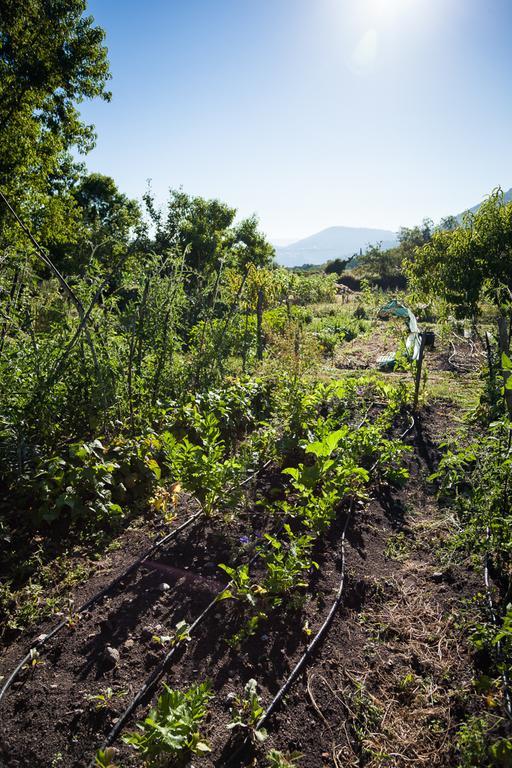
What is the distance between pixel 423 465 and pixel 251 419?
181 cm

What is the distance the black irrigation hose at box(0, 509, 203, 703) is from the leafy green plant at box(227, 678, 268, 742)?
1013 millimetres

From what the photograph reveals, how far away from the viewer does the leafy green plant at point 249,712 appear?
1.73m

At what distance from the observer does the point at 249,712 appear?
1863 mm

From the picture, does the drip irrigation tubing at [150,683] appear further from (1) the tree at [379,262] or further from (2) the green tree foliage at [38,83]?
(1) the tree at [379,262]

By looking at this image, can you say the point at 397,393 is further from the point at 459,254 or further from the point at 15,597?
the point at 15,597

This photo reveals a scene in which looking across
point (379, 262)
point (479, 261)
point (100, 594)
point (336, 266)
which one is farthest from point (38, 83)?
point (336, 266)

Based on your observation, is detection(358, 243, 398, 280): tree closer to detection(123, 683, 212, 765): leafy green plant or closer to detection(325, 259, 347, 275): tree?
detection(325, 259, 347, 275): tree

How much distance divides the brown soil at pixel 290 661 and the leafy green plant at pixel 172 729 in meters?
0.13

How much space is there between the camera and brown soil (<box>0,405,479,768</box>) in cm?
177

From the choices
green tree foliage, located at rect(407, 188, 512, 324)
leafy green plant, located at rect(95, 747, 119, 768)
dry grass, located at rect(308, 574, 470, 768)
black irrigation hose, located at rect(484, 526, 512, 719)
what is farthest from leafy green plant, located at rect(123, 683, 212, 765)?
green tree foliage, located at rect(407, 188, 512, 324)

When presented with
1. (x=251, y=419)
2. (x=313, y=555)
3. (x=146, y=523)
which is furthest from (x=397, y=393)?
(x=146, y=523)

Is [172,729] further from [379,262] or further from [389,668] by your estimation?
[379,262]

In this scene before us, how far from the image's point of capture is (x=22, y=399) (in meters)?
3.33

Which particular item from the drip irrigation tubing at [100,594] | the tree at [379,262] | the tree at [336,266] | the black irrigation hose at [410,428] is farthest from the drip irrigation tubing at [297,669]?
the tree at [336,266]
